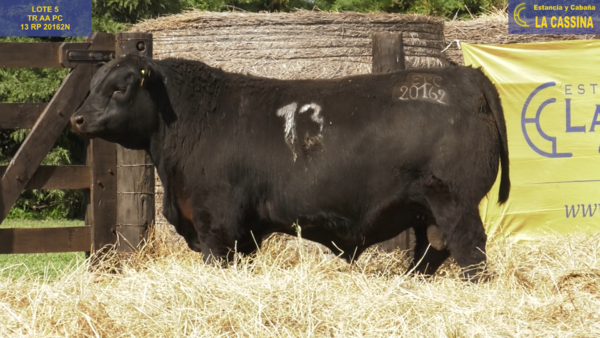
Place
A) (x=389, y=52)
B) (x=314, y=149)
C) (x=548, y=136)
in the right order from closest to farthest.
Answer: (x=314, y=149), (x=389, y=52), (x=548, y=136)

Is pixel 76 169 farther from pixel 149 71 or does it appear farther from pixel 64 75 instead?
pixel 64 75

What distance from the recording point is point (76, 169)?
6211 millimetres

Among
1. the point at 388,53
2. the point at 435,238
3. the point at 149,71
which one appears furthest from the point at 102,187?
the point at 435,238

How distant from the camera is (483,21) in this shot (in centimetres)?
852

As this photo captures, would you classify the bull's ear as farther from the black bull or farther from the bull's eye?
the bull's eye

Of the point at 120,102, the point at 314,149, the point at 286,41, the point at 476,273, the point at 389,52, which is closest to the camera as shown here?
the point at 476,273

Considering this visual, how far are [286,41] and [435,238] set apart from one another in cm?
245

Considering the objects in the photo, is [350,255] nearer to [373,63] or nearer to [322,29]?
[373,63]

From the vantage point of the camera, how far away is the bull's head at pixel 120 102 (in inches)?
212

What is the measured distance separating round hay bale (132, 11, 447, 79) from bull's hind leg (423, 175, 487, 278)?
2122 mm

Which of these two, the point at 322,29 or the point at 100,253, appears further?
the point at 322,29

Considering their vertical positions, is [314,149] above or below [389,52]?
below

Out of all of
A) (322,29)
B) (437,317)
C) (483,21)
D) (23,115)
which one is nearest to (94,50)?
(23,115)

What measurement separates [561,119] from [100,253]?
435 cm
